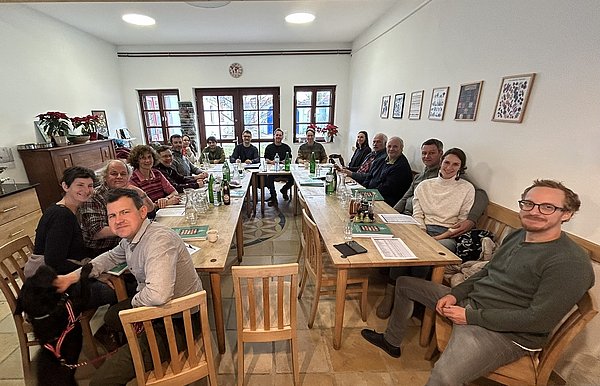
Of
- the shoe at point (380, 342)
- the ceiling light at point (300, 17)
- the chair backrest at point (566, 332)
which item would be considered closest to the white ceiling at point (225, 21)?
the ceiling light at point (300, 17)

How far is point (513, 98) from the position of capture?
1.97 m

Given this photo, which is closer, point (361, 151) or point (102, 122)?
point (361, 151)

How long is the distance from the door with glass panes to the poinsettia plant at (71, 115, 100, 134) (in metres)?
2.14

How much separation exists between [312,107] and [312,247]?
4.83m

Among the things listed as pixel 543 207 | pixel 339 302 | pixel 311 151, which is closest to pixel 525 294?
pixel 543 207

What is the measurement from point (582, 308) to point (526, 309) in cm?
18

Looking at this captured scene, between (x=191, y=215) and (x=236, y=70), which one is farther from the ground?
(x=236, y=70)

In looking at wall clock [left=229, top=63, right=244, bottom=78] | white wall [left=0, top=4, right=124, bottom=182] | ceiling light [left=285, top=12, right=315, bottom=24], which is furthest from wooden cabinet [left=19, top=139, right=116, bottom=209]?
ceiling light [left=285, top=12, right=315, bottom=24]

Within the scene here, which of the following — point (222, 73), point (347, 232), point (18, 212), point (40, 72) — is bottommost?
point (18, 212)

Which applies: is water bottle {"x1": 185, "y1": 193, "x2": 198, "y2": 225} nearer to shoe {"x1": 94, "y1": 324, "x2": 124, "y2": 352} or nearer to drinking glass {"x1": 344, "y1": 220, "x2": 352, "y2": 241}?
shoe {"x1": 94, "y1": 324, "x2": 124, "y2": 352}

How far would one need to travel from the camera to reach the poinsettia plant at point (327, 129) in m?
5.98

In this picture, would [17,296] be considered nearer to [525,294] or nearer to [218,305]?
[218,305]

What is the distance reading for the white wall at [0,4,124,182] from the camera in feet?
10.7

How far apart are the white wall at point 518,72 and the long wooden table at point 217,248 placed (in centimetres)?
210
